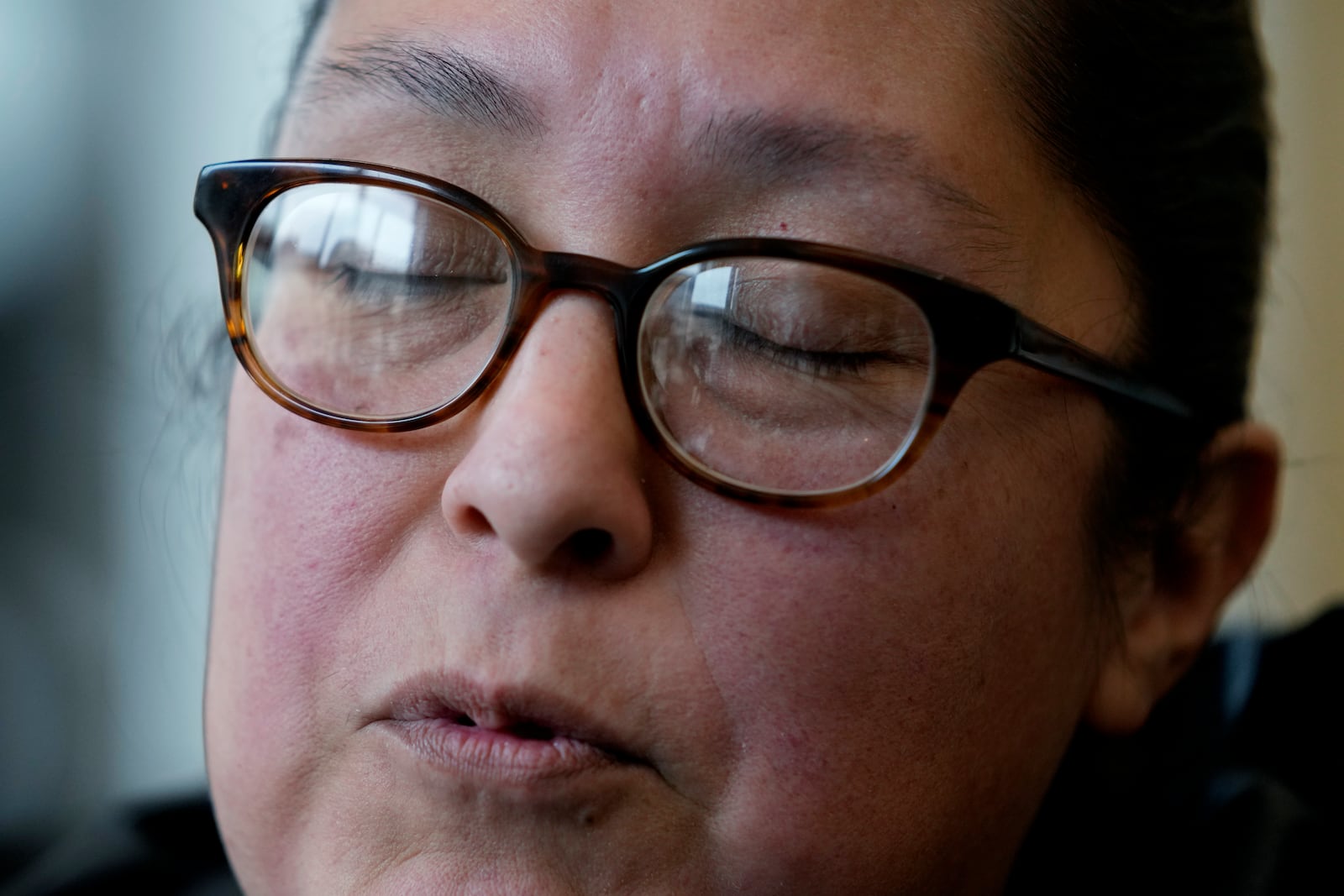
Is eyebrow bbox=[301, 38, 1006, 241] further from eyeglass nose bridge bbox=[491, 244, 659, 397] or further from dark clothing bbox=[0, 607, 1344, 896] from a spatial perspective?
dark clothing bbox=[0, 607, 1344, 896]

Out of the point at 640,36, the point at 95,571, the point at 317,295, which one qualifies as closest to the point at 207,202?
the point at 317,295

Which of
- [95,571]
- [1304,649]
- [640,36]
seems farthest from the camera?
[95,571]

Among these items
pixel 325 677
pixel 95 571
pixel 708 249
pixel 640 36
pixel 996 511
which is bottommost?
pixel 95 571

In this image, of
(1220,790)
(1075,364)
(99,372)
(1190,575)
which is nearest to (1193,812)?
(1220,790)

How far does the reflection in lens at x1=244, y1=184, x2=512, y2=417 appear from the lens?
89cm

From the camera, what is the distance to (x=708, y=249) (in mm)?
833

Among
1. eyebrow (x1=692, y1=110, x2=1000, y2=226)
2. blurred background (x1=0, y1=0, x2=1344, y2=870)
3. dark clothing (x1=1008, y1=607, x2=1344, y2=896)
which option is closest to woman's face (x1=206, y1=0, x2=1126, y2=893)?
eyebrow (x1=692, y1=110, x2=1000, y2=226)

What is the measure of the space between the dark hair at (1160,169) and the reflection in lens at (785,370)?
0.84ft

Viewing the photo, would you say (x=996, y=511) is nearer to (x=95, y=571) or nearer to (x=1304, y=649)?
(x=1304, y=649)

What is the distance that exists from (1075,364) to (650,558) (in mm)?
403

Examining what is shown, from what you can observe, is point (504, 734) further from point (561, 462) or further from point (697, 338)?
point (697, 338)

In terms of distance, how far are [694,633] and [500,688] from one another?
136mm

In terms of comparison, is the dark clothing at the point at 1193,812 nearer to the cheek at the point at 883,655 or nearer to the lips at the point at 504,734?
the cheek at the point at 883,655

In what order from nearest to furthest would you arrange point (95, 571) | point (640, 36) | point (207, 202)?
point (640, 36) → point (207, 202) → point (95, 571)
